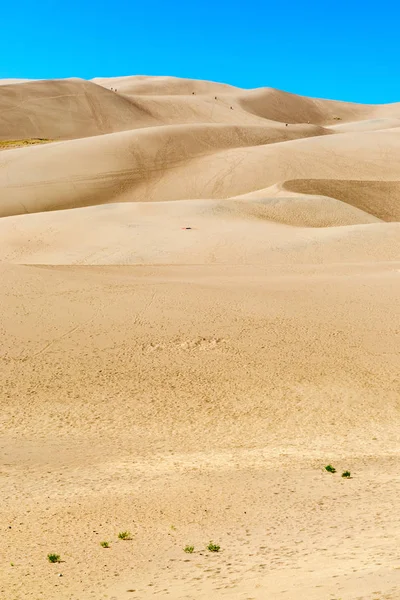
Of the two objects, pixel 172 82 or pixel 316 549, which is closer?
pixel 316 549

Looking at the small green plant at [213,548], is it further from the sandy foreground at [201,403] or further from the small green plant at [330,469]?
the small green plant at [330,469]

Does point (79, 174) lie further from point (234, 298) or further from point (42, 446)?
point (42, 446)

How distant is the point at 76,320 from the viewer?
54.3ft

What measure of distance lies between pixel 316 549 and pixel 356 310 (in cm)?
1085

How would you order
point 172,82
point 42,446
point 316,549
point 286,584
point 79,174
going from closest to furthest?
1. point 286,584
2. point 316,549
3. point 42,446
4. point 79,174
5. point 172,82

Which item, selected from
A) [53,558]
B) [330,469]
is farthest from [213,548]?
[330,469]

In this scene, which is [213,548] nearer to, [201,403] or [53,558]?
[53,558]

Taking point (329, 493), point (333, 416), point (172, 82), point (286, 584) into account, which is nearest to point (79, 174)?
point (333, 416)

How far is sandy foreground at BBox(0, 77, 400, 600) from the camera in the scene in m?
7.14

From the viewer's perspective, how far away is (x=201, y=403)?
42.9ft

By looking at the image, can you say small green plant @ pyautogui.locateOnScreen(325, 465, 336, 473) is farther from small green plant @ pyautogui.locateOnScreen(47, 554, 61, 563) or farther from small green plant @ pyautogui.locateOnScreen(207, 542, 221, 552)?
small green plant @ pyautogui.locateOnScreen(47, 554, 61, 563)

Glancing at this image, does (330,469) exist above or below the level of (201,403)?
below

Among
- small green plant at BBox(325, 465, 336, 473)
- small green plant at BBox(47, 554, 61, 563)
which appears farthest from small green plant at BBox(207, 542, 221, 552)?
small green plant at BBox(325, 465, 336, 473)

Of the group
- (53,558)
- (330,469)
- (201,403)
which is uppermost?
(201,403)
